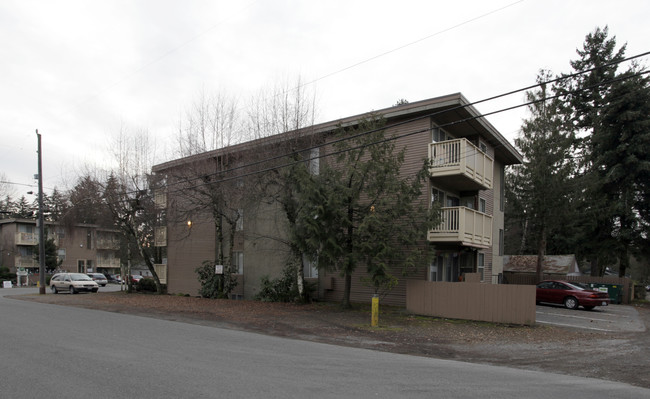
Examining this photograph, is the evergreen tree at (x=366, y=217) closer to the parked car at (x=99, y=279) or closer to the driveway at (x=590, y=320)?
the driveway at (x=590, y=320)

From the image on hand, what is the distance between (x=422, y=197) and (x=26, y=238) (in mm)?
56911

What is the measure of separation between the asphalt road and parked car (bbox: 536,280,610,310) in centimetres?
1629

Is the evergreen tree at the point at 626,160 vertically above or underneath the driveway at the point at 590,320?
above

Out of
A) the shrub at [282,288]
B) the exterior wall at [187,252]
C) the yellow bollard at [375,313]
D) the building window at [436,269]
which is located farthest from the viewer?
the exterior wall at [187,252]

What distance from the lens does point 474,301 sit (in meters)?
15.9

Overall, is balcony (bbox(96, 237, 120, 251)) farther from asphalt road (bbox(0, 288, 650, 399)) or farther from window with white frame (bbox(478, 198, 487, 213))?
asphalt road (bbox(0, 288, 650, 399))

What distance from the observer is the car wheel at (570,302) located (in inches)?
879

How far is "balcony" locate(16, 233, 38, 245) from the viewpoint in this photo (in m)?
56.5

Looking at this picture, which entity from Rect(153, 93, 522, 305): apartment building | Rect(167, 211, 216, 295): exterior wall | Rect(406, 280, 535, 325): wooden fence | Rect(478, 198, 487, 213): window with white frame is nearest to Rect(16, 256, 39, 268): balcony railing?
Rect(167, 211, 216, 295): exterior wall

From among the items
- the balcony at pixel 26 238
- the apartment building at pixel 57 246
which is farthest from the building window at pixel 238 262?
the balcony at pixel 26 238

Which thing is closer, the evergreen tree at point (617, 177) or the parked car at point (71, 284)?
the evergreen tree at point (617, 177)

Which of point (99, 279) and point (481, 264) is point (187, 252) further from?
point (99, 279)

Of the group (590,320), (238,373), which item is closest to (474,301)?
(590,320)

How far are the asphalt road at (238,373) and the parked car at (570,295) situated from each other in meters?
16.3
